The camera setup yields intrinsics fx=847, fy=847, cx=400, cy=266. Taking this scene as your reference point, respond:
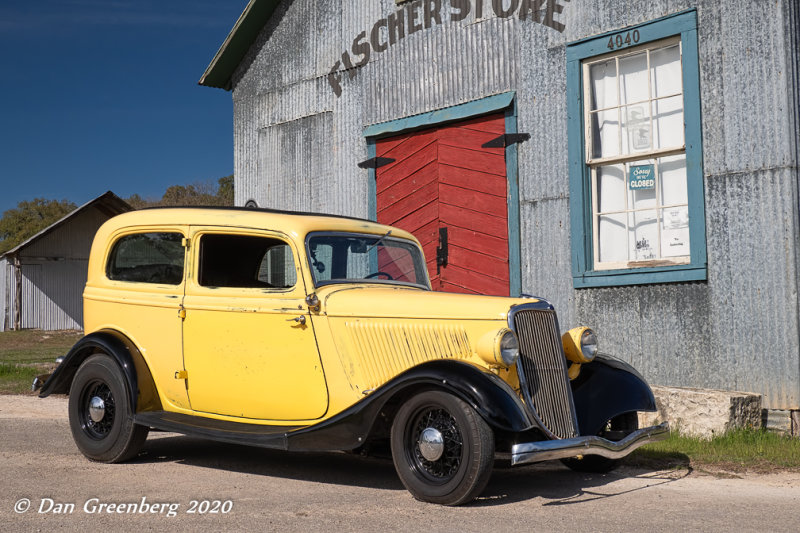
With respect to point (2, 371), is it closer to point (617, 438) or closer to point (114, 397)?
point (114, 397)

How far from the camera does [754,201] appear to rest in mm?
7527

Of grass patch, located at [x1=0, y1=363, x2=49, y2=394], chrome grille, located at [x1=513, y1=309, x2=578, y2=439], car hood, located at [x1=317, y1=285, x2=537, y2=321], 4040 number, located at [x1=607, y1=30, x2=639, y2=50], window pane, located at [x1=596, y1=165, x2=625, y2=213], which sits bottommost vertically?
grass patch, located at [x1=0, y1=363, x2=49, y2=394]

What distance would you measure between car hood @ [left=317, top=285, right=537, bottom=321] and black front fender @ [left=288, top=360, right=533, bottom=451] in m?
0.37

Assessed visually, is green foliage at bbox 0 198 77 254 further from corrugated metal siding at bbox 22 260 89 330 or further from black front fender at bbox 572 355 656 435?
black front fender at bbox 572 355 656 435

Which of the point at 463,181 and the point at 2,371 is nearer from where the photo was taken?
the point at 463,181

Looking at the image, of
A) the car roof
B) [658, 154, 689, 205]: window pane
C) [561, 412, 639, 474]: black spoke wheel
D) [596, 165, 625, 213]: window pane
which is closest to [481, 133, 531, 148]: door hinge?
[596, 165, 625, 213]: window pane

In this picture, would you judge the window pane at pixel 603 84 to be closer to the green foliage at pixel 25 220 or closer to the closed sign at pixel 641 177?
the closed sign at pixel 641 177

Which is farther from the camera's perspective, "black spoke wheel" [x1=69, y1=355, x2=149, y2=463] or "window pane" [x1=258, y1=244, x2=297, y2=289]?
"black spoke wheel" [x1=69, y1=355, x2=149, y2=463]

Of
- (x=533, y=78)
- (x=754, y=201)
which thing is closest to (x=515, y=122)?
(x=533, y=78)

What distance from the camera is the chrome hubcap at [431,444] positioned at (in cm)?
482

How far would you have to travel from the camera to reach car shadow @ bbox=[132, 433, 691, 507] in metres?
5.23

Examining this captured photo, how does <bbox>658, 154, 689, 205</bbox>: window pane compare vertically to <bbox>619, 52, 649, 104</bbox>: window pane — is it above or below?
below

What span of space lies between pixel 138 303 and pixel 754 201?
532cm

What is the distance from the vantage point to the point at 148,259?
657 cm
